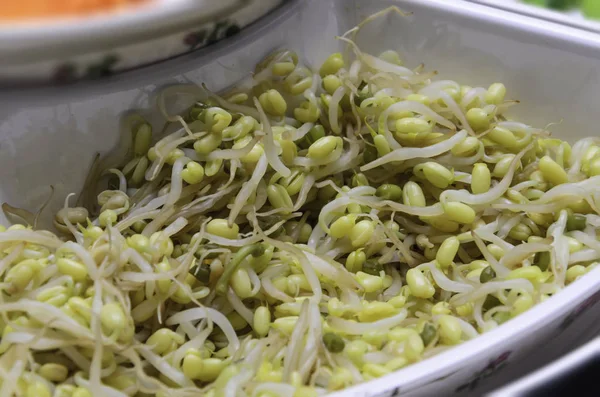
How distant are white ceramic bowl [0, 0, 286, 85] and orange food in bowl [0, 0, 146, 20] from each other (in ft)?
0.13

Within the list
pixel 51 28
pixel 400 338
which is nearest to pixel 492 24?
pixel 400 338

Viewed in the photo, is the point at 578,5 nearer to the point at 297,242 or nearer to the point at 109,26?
the point at 297,242

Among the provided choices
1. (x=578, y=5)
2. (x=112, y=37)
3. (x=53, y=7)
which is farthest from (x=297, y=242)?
(x=578, y=5)

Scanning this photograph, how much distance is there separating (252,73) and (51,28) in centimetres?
37

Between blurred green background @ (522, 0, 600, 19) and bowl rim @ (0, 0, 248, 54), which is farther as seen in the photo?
blurred green background @ (522, 0, 600, 19)

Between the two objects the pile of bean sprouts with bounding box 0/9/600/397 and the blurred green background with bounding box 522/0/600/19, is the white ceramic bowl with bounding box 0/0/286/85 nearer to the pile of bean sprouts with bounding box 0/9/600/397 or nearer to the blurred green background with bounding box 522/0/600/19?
the pile of bean sprouts with bounding box 0/9/600/397

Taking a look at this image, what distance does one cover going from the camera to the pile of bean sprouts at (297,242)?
786 mm

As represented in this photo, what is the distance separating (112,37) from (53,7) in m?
0.20

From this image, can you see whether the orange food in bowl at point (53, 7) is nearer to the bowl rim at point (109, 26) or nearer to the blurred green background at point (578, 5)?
the bowl rim at point (109, 26)

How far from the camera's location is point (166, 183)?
1047 mm

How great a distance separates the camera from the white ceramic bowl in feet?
3.24

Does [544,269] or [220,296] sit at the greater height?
[544,269]

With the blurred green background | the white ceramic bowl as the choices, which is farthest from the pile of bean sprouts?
the blurred green background

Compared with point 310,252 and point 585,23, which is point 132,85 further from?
point 585,23
